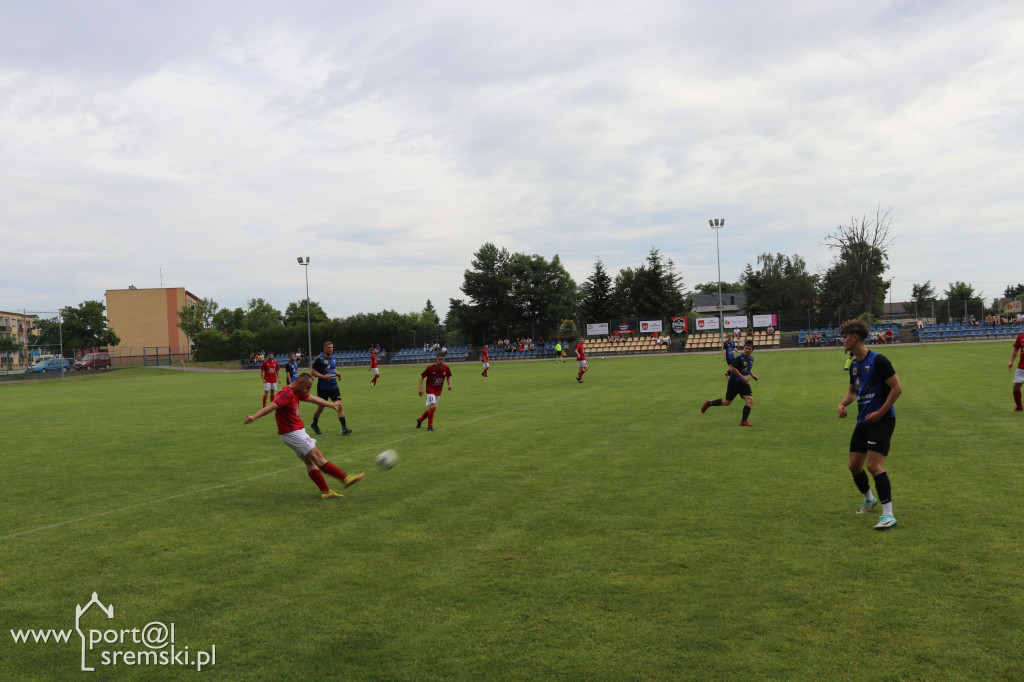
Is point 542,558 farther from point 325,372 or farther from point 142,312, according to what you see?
point 142,312

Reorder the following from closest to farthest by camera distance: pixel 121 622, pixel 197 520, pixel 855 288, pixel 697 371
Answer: pixel 121 622 < pixel 197 520 < pixel 697 371 < pixel 855 288

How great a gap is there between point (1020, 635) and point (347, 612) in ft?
16.2

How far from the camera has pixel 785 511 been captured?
7.75 m

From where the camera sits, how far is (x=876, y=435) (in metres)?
7.14

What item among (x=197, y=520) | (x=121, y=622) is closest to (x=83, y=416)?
(x=197, y=520)

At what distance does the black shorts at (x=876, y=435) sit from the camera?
709cm

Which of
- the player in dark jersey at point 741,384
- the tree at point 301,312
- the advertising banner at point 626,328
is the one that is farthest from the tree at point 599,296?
the player in dark jersey at point 741,384

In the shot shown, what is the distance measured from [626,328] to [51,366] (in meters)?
54.7

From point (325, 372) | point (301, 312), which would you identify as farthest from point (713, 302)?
point (325, 372)

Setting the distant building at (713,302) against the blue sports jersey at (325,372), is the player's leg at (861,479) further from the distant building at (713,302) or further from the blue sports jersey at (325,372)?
the distant building at (713,302)

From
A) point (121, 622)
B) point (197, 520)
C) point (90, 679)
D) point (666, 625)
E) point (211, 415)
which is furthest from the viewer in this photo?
point (211, 415)

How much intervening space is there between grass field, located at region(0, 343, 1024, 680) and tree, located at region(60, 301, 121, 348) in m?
76.8

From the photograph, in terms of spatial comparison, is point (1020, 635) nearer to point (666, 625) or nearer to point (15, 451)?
point (666, 625)

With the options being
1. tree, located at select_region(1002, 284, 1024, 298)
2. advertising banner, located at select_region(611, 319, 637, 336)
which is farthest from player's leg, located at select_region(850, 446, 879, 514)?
tree, located at select_region(1002, 284, 1024, 298)
